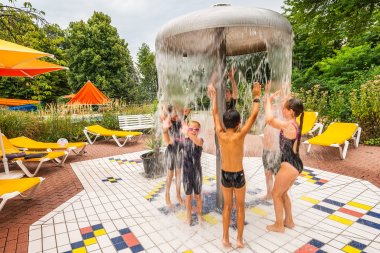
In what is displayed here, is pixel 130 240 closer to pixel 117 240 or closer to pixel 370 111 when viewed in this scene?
pixel 117 240

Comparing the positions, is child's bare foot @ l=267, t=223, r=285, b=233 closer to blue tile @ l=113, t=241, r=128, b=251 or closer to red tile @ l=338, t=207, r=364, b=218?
red tile @ l=338, t=207, r=364, b=218

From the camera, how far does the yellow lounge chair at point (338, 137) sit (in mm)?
6332

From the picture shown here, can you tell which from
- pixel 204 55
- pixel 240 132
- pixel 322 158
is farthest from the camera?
pixel 322 158

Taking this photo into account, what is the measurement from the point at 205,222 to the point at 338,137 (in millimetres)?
5159

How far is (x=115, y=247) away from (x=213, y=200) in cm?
188

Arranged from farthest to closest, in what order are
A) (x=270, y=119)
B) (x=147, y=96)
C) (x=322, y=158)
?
(x=147, y=96) < (x=322, y=158) < (x=270, y=119)

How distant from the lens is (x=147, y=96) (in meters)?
30.8

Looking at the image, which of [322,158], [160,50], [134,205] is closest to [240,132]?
Result: [160,50]

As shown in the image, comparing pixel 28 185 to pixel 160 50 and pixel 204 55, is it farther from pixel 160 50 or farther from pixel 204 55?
pixel 204 55

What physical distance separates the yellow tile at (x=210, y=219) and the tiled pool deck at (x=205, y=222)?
0.05 feet

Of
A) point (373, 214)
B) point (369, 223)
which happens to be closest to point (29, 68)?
point (369, 223)

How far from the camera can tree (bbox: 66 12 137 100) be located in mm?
24953

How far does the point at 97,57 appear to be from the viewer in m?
24.5

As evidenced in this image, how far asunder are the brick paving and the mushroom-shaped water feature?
2838mm
